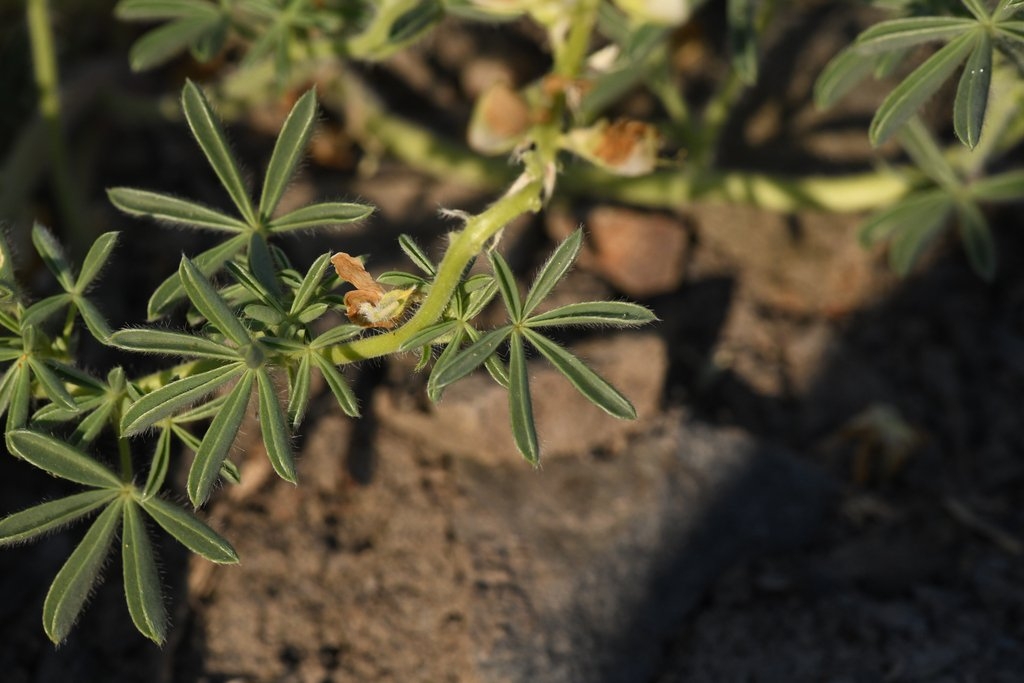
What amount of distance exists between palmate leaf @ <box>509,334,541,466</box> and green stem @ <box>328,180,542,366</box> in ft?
0.43

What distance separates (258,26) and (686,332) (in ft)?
4.45

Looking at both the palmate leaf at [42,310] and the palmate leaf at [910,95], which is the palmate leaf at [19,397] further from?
the palmate leaf at [910,95]

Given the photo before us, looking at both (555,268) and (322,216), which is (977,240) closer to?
(555,268)

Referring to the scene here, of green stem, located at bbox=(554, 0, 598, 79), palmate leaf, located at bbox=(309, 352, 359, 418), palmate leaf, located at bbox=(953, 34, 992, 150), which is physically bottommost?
palmate leaf, located at bbox=(309, 352, 359, 418)

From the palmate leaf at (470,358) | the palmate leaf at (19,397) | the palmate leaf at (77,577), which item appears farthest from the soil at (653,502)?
the palmate leaf at (470,358)

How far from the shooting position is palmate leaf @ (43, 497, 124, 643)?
160 centimetres

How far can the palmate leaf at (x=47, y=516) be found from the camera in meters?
1.59

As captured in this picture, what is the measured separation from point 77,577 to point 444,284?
716 millimetres

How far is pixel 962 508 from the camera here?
8.20 feet

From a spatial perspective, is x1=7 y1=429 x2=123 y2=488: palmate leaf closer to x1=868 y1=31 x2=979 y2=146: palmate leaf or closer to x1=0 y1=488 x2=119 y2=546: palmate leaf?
x1=0 y1=488 x2=119 y2=546: palmate leaf

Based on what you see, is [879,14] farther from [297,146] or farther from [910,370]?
[297,146]

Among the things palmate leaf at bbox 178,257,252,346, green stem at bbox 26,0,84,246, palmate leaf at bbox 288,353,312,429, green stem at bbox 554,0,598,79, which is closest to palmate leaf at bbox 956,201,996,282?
green stem at bbox 554,0,598,79

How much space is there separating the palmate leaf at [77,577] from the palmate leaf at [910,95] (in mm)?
1433

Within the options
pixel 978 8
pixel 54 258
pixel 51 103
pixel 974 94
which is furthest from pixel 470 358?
pixel 51 103
